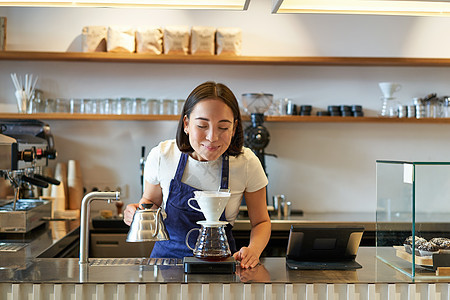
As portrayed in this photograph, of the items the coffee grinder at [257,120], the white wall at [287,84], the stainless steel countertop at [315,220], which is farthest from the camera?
the white wall at [287,84]

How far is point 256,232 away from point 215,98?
0.58m

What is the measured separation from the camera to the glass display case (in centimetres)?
196

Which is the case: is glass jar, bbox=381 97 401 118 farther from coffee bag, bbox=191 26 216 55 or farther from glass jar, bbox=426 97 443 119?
coffee bag, bbox=191 26 216 55

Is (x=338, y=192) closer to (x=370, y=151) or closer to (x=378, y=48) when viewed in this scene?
(x=370, y=151)

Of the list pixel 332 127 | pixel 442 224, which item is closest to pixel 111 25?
pixel 332 127

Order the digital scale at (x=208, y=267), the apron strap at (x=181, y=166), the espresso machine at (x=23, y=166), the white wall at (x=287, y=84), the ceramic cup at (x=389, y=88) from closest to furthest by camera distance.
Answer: the digital scale at (x=208, y=267) < the apron strap at (x=181, y=166) < the espresso machine at (x=23, y=166) < the ceramic cup at (x=389, y=88) < the white wall at (x=287, y=84)

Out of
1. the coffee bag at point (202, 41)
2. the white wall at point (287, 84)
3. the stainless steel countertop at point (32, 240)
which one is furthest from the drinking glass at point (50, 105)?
the coffee bag at point (202, 41)

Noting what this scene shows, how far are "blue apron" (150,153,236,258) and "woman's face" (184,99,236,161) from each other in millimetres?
205

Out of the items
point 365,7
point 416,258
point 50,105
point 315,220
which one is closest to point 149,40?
point 50,105

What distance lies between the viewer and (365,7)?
239 centimetres

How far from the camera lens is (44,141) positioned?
11.7 feet

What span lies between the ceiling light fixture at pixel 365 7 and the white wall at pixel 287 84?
189cm

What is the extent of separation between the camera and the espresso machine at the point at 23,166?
9.10 ft

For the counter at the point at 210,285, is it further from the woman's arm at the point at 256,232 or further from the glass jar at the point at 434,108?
the glass jar at the point at 434,108
